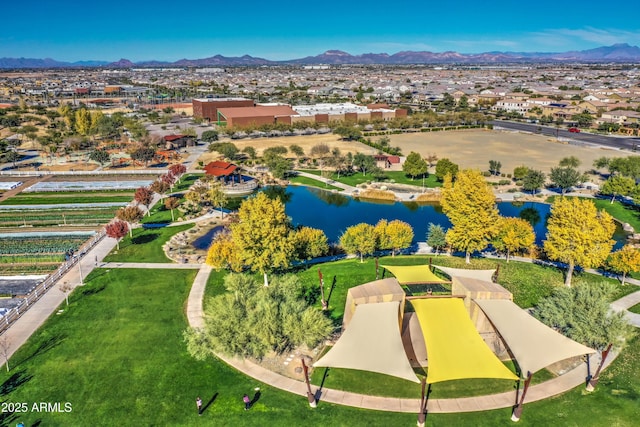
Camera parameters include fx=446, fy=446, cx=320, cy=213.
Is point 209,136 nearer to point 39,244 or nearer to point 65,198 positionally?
point 65,198

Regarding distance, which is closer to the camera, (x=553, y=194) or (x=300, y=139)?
(x=553, y=194)

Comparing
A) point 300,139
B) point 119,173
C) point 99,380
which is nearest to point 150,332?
point 99,380

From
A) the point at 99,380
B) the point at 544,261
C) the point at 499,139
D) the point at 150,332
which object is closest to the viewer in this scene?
the point at 99,380

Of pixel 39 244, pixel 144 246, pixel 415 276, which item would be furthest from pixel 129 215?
pixel 415 276

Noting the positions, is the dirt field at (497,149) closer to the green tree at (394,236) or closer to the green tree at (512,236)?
the green tree at (512,236)

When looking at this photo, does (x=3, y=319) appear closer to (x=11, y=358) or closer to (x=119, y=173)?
(x=11, y=358)

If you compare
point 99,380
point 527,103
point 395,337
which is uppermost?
point 527,103

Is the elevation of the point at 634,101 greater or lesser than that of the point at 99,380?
greater
